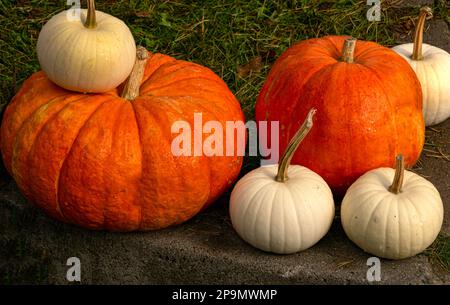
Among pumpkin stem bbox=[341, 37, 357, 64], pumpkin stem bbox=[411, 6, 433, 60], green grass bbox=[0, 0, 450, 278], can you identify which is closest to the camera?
pumpkin stem bbox=[341, 37, 357, 64]

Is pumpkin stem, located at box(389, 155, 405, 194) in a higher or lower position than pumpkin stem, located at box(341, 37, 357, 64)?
lower

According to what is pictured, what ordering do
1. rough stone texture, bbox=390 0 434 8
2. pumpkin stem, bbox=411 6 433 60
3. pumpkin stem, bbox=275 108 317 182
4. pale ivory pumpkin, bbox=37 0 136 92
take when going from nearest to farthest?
1. pumpkin stem, bbox=275 108 317 182
2. pale ivory pumpkin, bbox=37 0 136 92
3. pumpkin stem, bbox=411 6 433 60
4. rough stone texture, bbox=390 0 434 8

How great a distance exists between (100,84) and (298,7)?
2182 millimetres

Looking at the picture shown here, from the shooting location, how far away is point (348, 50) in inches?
148

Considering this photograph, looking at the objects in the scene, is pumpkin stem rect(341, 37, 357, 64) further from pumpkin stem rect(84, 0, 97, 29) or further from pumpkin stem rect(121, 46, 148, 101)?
pumpkin stem rect(84, 0, 97, 29)

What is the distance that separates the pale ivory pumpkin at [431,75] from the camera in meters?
4.24

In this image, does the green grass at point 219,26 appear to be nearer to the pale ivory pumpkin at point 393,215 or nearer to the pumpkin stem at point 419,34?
the pumpkin stem at point 419,34

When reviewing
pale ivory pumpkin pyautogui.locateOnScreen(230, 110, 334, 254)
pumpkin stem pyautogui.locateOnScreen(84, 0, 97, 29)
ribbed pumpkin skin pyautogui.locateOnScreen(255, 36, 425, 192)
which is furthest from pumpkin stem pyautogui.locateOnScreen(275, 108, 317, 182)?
pumpkin stem pyautogui.locateOnScreen(84, 0, 97, 29)

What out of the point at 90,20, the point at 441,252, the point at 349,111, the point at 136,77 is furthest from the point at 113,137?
the point at 441,252

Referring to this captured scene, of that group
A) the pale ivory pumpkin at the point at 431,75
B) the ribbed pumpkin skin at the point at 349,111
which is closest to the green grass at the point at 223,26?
the pale ivory pumpkin at the point at 431,75

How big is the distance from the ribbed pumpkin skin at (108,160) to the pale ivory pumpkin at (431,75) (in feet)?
3.78

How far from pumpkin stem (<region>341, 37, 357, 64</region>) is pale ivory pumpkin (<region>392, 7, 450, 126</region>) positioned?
57 centimetres

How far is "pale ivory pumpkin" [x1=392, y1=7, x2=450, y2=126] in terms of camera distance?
4.24m

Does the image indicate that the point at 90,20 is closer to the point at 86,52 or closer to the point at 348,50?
the point at 86,52
